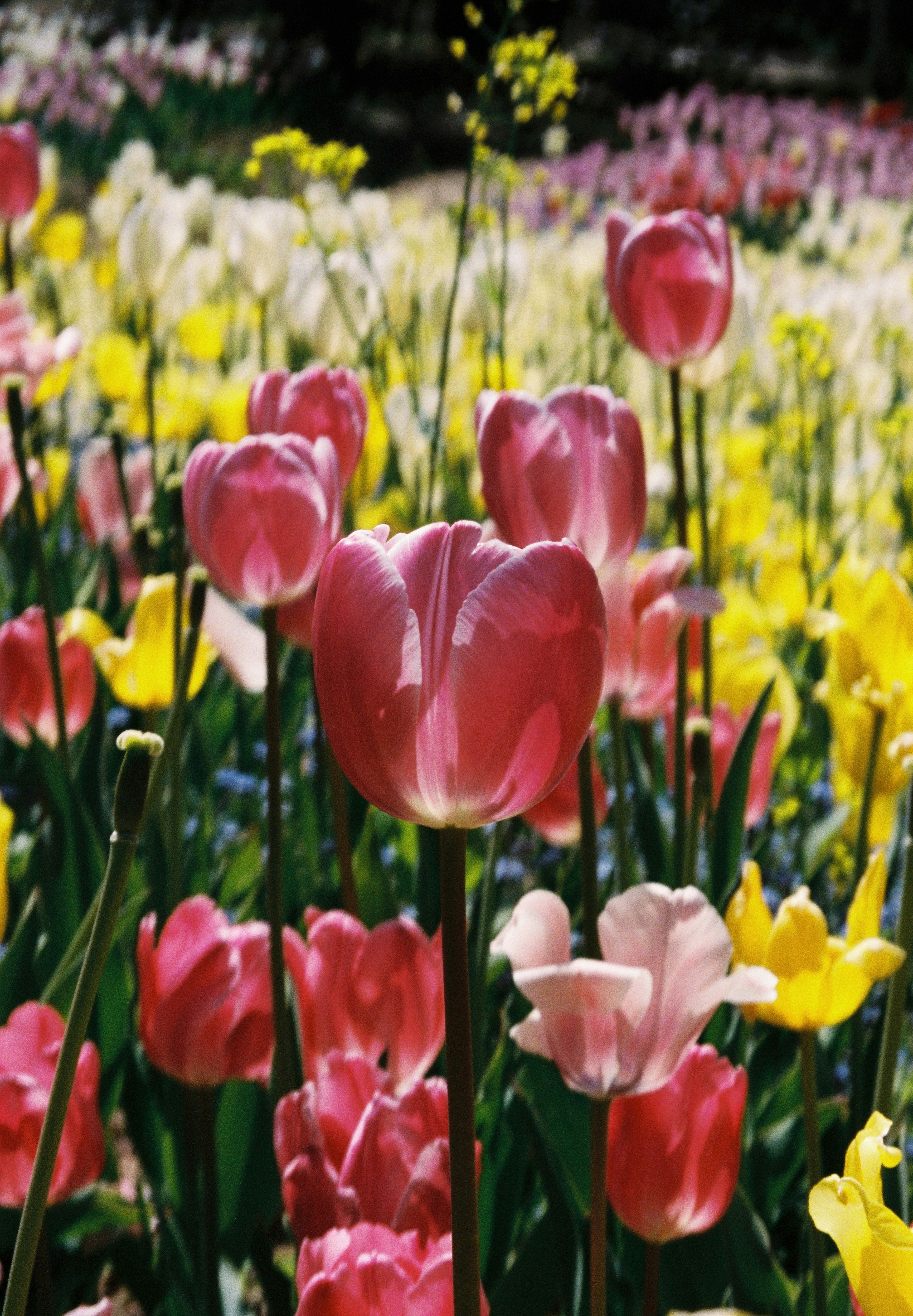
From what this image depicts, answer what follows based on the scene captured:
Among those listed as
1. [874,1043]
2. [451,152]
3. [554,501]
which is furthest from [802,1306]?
[451,152]

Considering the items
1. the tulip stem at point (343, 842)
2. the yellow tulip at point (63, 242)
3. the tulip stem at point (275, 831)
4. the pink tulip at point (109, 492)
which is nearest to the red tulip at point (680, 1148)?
→ the tulip stem at point (275, 831)

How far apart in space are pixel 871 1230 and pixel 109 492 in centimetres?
188

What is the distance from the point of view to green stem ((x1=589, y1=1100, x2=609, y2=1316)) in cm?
73

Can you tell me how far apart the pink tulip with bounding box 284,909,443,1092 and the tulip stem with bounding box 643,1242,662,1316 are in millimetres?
184

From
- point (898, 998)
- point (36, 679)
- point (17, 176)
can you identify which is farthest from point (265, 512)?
point (17, 176)

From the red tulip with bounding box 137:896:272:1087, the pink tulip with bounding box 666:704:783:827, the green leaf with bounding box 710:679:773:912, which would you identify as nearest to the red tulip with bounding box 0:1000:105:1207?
the red tulip with bounding box 137:896:272:1087

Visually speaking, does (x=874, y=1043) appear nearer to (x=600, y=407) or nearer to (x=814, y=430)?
(x=600, y=407)

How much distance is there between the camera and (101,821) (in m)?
1.55

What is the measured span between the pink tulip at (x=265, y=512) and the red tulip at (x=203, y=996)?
24 cm

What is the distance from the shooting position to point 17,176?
1.84 metres

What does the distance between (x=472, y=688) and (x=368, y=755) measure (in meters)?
0.05

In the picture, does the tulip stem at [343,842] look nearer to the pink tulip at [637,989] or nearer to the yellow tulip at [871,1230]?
the pink tulip at [637,989]

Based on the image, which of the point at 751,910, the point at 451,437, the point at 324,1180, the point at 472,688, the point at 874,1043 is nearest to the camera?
the point at 472,688

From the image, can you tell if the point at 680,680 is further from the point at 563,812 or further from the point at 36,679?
the point at 36,679
